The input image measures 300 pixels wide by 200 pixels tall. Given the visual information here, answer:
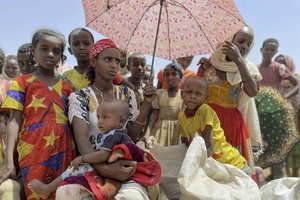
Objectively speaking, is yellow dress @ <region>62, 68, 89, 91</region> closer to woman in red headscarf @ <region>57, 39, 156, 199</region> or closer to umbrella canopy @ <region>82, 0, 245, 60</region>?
woman in red headscarf @ <region>57, 39, 156, 199</region>

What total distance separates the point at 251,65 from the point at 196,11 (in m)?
0.83

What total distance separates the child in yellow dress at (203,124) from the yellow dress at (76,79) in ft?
2.82

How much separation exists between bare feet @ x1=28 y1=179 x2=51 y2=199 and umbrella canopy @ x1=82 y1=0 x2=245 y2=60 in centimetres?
144

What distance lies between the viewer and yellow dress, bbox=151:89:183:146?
16.2 ft

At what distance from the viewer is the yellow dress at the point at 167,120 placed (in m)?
4.94

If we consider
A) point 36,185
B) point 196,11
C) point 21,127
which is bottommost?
point 36,185

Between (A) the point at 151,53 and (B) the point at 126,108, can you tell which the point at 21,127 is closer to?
(B) the point at 126,108

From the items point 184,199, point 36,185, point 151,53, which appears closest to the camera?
point 36,185

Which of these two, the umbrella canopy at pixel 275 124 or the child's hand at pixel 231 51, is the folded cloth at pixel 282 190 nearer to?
the child's hand at pixel 231 51

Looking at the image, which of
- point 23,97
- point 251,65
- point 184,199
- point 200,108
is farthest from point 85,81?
point 251,65

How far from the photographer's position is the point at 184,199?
348 cm

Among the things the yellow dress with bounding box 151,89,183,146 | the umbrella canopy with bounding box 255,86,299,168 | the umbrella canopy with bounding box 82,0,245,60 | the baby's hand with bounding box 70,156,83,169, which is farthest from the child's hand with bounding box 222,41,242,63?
the umbrella canopy with bounding box 255,86,299,168

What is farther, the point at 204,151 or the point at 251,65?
the point at 251,65

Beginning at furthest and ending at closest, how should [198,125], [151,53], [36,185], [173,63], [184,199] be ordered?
1. [173,63]
2. [151,53]
3. [198,125]
4. [184,199]
5. [36,185]
